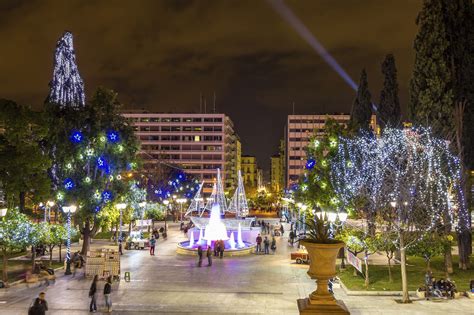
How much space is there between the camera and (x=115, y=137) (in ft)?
125

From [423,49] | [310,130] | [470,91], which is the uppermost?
[310,130]

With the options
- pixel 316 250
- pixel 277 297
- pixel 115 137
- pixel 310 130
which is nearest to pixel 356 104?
pixel 115 137

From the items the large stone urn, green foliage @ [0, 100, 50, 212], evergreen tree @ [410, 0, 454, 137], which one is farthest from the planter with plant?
evergreen tree @ [410, 0, 454, 137]

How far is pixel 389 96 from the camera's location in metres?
52.4

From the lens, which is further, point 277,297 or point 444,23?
point 444,23

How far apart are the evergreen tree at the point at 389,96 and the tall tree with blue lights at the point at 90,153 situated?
88.0 feet

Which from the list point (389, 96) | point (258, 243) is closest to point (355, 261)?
point (258, 243)

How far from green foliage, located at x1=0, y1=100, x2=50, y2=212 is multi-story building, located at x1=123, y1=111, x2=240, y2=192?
113 metres

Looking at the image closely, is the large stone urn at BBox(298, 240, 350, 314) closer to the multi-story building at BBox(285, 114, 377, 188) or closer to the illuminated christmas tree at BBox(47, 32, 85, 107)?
the illuminated christmas tree at BBox(47, 32, 85, 107)

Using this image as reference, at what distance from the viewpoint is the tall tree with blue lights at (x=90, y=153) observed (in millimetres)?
37219

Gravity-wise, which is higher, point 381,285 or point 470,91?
point 470,91

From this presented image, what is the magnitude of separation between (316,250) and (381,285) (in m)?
16.5

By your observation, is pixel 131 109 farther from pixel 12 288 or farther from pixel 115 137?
pixel 12 288

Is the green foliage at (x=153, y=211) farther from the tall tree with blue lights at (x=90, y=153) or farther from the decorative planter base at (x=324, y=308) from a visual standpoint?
the decorative planter base at (x=324, y=308)
